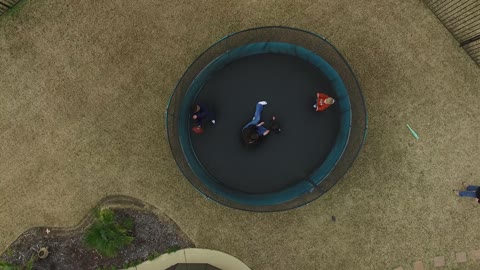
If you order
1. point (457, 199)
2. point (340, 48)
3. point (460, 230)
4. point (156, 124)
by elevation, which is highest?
point (340, 48)

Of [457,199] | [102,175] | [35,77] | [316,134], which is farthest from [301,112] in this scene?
[35,77]

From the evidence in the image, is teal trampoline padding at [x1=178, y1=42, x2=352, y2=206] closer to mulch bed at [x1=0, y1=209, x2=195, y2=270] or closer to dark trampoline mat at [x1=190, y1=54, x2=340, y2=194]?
dark trampoline mat at [x1=190, y1=54, x2=340, y2=194]

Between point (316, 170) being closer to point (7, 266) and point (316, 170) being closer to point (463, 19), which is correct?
point (463, 19)

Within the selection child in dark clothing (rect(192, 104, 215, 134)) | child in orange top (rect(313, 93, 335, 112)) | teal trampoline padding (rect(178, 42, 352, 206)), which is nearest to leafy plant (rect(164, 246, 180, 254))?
teal trampoline padding (rect(178, 42, 352, 206))

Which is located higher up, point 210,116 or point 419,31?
point 419,31

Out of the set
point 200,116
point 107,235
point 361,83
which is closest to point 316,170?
point 361,83

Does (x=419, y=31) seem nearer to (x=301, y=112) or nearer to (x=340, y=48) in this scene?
(x=340, y=48)
